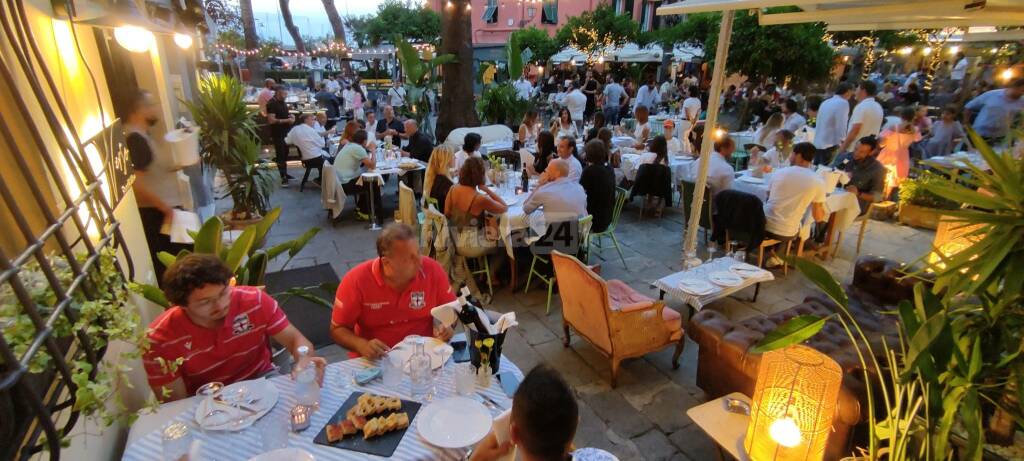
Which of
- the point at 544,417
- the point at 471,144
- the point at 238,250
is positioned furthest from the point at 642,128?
the point at 544,417

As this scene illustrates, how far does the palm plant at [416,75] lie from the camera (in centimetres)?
1002

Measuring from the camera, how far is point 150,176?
3.73 metres

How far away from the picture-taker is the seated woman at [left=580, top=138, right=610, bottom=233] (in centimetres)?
505

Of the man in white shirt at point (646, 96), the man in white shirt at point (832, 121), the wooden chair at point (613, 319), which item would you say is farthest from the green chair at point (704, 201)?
the man in white shirt at point (646, 96)

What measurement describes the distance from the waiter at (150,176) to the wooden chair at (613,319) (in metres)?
3.06

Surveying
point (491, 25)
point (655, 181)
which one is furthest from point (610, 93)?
point (491, 25)

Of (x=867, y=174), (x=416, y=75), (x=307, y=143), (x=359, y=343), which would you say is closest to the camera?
(x=359, y=343)

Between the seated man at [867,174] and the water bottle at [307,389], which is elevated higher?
the seated man at [867,174]

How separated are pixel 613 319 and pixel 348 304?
1.70 metres

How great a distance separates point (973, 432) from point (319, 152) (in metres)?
8.27

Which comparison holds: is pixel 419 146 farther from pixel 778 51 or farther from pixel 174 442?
pixel 778 51

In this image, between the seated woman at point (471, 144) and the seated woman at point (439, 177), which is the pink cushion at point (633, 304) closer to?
the seated woman at point (439, 177)

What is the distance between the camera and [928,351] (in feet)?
5.58

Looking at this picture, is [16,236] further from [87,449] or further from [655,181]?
[655,181]
